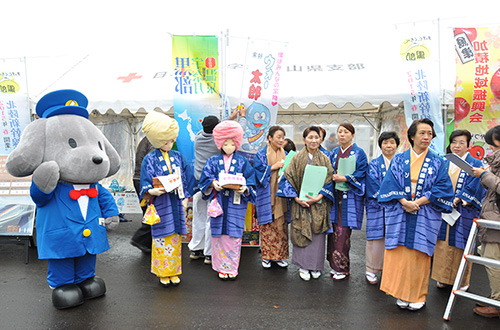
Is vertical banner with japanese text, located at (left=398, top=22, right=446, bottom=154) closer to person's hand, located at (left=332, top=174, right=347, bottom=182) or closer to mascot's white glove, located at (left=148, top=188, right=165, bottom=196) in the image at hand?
person's hand, located at (left=332, top=174, right=347, bottom=182)

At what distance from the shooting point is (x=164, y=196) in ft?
11.9

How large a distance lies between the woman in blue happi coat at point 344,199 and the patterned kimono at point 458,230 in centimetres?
89

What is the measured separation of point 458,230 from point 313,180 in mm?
1589

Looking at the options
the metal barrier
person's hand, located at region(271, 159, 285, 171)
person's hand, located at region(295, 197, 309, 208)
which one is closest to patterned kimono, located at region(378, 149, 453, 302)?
the metal barrier

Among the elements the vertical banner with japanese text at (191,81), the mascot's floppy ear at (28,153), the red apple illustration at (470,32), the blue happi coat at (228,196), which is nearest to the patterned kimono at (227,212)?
the blue happi coat at (228,196)

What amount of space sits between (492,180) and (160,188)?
3.05 metres

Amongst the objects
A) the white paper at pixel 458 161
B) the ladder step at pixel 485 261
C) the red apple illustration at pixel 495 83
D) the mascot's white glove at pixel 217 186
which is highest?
the red apple illustration at pixel 495 83

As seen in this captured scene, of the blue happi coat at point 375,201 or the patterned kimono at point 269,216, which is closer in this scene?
the blue happi coat at point 375,201

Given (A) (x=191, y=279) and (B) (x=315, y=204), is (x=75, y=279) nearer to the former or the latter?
(A) (x=191, y=279)

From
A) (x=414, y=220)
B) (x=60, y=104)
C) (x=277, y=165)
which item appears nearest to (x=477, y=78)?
(x=414, y=220)

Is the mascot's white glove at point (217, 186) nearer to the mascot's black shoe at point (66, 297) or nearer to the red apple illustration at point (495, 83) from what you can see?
the mascot's black shoe at point (66, 297)

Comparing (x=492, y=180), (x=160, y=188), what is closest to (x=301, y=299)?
(x=160, y=188)

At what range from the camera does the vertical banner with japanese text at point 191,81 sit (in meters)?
4.58

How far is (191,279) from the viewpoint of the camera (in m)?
3.96
